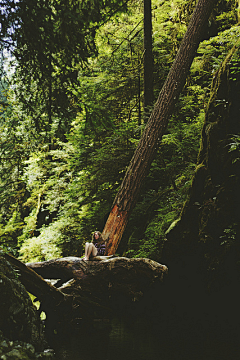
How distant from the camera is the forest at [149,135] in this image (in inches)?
159

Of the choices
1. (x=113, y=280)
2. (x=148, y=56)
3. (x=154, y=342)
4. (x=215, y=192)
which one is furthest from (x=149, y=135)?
(x=154, y=342)

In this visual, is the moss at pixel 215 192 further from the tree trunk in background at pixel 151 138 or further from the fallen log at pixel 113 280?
the tree trunk in background at pixel 151 138

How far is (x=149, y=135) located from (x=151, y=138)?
4.5 inches

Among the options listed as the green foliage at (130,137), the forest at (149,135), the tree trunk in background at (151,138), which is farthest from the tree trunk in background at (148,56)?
the tree trunk in background at (151,138)

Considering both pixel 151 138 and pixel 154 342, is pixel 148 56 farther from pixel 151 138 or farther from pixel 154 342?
pixel 154 342

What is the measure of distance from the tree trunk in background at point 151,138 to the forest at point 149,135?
4 cm

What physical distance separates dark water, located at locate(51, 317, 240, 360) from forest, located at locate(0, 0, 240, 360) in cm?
10

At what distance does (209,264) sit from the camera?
713 cm

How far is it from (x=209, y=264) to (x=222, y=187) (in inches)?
68.9

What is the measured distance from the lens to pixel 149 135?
9.52 m

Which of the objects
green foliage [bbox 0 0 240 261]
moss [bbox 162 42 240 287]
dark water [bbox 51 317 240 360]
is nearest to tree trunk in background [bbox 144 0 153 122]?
green foliage [bbox 0 0 240 261]

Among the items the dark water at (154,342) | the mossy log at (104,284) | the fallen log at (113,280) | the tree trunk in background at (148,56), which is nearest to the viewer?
the dark water at (154,342)

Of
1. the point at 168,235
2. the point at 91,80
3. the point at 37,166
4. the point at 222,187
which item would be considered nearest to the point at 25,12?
the point at 222,187

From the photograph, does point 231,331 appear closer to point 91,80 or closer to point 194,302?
point 194,302
